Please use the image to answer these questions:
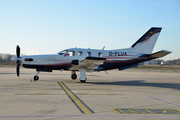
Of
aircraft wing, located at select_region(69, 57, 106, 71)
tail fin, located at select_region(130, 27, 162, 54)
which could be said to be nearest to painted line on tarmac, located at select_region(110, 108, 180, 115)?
aircraft wing, located at select_region(69, 57, 106, 71)

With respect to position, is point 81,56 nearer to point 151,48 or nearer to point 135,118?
point 151,48

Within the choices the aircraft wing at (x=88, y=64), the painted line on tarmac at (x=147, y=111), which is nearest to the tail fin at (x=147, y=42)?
the aircraft wing at (x=88, y=64)

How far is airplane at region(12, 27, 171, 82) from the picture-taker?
56.9 feet

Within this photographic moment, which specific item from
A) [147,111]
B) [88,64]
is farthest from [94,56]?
[147,111]

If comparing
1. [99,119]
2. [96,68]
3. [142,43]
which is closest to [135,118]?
[99,119]

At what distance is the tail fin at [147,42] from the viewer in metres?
19.7

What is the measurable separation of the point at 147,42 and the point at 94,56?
596 centimetres

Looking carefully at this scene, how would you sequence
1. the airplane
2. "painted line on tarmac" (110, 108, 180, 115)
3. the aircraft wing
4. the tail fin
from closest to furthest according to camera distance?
"painted line on tarmac" (110, 108, 180, 115), the aircraft wing, the airplane, the tail fin

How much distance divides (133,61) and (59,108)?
44.6ft

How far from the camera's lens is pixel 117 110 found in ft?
21.3

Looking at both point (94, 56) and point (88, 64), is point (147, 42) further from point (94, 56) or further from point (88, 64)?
point (88, 64)

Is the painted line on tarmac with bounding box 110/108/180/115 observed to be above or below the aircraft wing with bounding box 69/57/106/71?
below

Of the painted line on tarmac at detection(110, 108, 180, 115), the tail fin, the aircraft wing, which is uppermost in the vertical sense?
the tail fin

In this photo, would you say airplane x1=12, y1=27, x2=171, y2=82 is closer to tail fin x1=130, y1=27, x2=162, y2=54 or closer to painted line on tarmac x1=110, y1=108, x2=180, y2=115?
tail fin x1=130, y1=27, x2=162, y2=54
